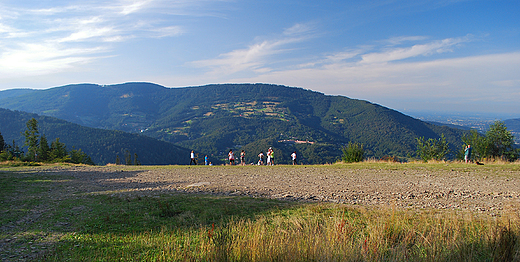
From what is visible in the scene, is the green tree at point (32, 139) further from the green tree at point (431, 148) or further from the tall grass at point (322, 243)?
the green tree at point (431, 148)

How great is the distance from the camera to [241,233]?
4816mm

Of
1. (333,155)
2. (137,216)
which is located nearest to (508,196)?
(137,216)

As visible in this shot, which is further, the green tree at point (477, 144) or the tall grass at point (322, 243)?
the green tree at point (477, 144)

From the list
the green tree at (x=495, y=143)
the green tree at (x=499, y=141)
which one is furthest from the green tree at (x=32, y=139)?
the green tree at (x=499, y=141)

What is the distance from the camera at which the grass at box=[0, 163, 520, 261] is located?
4.24m

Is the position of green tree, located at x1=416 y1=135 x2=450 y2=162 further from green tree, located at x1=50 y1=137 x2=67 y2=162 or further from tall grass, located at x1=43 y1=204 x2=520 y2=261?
green tree, located at x1=50 y1=137 x2=67 y2=162

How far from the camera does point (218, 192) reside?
1061 centimetres

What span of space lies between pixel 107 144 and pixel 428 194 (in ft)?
651

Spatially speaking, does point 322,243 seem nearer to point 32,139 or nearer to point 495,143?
point 495,143

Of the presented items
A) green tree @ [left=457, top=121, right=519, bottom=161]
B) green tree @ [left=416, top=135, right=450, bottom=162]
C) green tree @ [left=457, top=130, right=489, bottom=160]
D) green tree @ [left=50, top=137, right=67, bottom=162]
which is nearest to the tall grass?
→ green tree @ [left=457, top=130, right=489, bottom=160]

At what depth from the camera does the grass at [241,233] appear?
4.24 metres

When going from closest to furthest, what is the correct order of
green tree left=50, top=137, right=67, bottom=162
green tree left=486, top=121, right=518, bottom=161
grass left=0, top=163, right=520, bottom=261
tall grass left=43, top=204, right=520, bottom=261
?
tall grass left=43, top=204, right=520, bottom=261, grass left=0, top=163, right=520, bottom=261, green tree left=486, top=121, right=518, bottom=161, green tree left=50, top=137, right=67, bottom=162

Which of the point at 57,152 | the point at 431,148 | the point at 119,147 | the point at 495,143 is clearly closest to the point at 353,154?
the point at 431,148

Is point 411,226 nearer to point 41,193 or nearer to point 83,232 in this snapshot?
point 83,232
